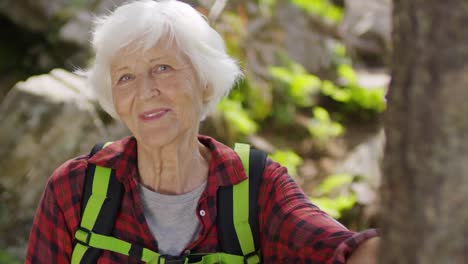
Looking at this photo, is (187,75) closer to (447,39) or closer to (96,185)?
(96,185)

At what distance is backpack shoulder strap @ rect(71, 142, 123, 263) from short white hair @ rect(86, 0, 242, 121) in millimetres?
306

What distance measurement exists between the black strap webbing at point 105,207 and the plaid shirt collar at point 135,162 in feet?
0.10

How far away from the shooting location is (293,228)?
2.17 meters

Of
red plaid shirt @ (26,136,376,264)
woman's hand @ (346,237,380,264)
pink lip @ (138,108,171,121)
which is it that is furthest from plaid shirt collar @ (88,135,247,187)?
woman's hand @ (346,237,380,264)

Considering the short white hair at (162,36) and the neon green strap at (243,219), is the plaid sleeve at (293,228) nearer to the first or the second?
the neon green strap at (243,219)

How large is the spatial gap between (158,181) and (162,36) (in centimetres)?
54

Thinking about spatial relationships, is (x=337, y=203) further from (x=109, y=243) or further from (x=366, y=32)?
(x=366, y=32)

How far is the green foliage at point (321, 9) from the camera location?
8812 millimetres

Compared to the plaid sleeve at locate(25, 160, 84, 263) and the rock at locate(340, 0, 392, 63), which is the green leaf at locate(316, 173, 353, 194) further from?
the rock at locate(340, 0, 392, 63)

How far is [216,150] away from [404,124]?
1526 mm

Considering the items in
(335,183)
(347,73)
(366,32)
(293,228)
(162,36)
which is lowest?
(335,183)

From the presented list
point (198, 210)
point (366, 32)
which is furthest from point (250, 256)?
point (366, 32)

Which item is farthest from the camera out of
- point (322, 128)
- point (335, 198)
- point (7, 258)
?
point (322, 128)

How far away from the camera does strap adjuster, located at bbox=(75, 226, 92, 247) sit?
2281 millimetres
